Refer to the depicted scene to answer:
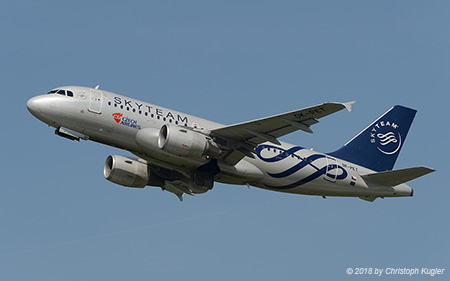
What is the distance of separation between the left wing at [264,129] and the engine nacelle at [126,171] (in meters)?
6.63

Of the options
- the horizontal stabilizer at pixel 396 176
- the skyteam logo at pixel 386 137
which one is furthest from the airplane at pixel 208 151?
the skyteam logo at pixel 386 137

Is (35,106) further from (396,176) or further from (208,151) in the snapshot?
(396,176)

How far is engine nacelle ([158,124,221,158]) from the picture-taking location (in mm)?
42469

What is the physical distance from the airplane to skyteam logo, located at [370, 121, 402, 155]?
0.61m

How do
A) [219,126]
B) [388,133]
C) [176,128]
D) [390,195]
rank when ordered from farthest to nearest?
[388,133], [390,195], [219,126], [176,128]

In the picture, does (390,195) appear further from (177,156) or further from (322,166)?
(177,156)

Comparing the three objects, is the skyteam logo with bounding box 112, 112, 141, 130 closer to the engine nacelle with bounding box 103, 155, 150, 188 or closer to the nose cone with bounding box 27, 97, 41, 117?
the nose cone with bounding box 27, 97, 41, 117

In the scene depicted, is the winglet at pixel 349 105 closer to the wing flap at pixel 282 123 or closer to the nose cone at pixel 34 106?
the wing flap at pixel 282 123

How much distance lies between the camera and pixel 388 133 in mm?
52688

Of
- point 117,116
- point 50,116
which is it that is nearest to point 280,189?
point 117,116

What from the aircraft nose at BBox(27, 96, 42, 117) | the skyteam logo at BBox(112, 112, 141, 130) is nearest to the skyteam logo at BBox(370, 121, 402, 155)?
the skyteam logo at BBox(112, 112, 141, 130)

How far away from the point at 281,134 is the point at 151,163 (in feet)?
31.4

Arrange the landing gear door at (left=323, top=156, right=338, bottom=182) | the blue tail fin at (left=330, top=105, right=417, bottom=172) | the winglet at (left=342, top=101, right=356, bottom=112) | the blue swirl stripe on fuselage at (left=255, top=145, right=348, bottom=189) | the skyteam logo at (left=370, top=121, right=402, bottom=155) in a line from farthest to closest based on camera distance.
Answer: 1. the skyteam logo at (left=370, top=121, right=402, bottom=155)
2. the blue tail fin at (left=330, top=105, right=417, bottom=172)
3. the landing gear door at (left=323, top=156, right=338, bottom=182)
4. the blue swirl stripe on fuselage at (left=255, top=145, right=348, bottom=189)
5. the winglet at (left=342, top=101, right=356, bottom=112)

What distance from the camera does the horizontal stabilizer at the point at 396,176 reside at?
149 feet
